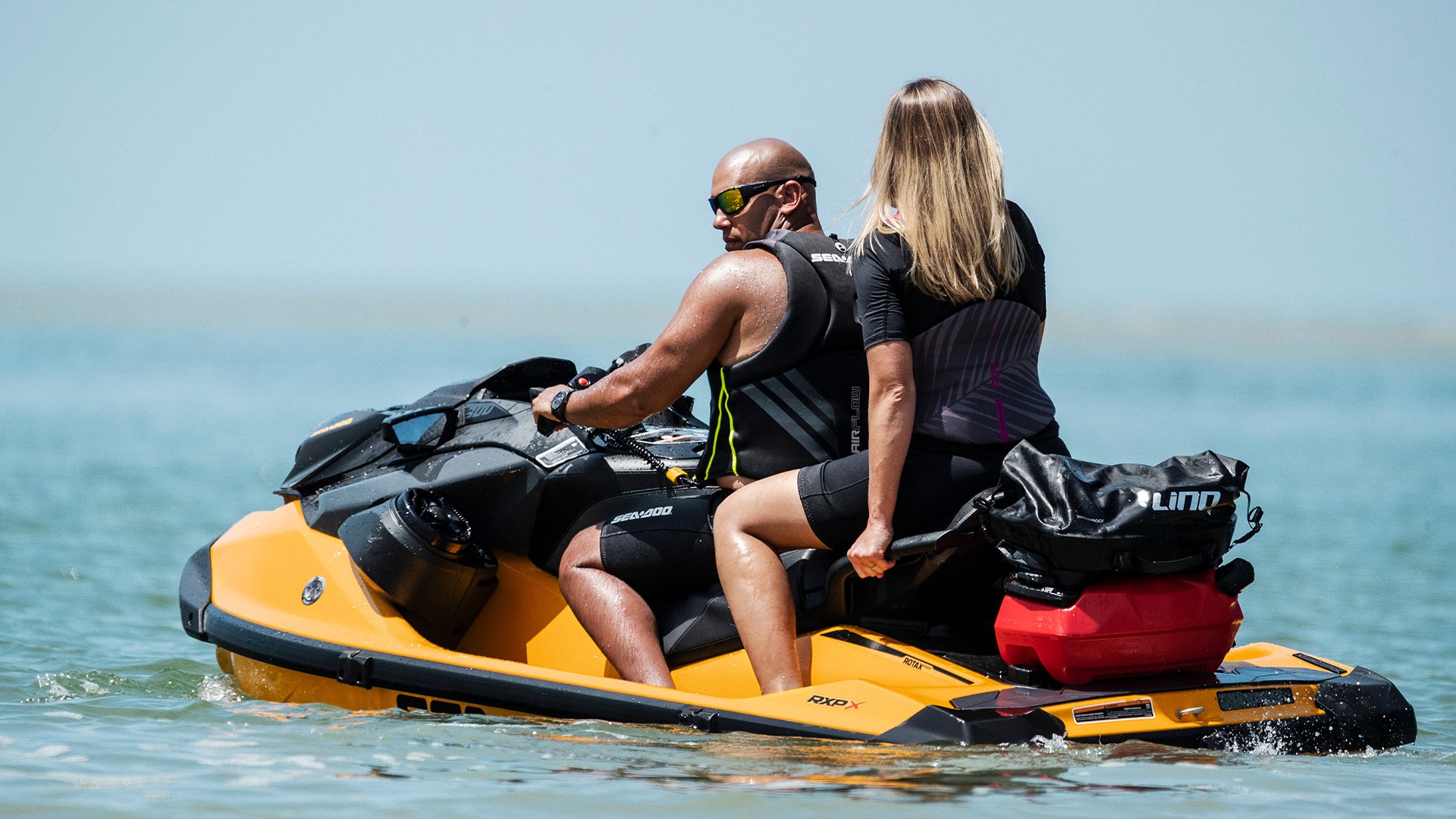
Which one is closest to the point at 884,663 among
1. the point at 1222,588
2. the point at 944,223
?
the point at 1222,588

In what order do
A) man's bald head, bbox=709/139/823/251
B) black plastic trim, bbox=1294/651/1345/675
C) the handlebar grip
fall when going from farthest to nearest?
the handlebar grip → man's bald head, bbox=709/139/823/251 → black plastic trim, bbox=1294/651/1345/675

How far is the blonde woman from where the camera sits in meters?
3.81

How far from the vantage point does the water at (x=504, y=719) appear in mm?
3621

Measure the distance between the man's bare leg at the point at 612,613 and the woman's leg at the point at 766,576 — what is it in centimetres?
37

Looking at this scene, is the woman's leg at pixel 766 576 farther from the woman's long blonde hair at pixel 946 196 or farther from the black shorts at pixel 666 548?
the woman's long blonde hair at pixel 946 196

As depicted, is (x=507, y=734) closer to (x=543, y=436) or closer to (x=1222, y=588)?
(x=543, y=436)

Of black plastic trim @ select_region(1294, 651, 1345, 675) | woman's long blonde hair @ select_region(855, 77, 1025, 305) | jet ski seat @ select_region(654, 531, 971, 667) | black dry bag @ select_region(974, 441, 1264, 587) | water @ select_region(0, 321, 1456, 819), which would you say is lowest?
water @ select_region(0, 321, 1456, 819)

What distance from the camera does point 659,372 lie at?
417 cm

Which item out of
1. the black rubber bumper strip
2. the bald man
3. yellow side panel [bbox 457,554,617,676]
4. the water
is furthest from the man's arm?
the water

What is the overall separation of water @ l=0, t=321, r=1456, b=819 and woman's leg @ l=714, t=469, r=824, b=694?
25 centimetres

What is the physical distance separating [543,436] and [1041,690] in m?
1.84

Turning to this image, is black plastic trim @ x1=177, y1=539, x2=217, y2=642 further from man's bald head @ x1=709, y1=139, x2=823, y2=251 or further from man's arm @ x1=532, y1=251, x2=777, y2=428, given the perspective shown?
man's bald head @ x1=709, y1=139, x2=823, y2=251

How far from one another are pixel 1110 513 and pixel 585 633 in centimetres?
177

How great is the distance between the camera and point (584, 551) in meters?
4.52
